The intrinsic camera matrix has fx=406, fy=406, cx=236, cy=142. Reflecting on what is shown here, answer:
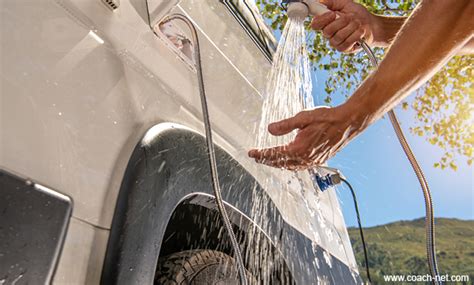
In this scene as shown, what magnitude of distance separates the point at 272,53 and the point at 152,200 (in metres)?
1.32

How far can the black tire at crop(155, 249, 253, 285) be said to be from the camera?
123 centimetres

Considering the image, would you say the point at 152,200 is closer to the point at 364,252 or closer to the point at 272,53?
the point at 272,53

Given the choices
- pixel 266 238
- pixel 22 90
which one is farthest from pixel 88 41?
pixel 266 238

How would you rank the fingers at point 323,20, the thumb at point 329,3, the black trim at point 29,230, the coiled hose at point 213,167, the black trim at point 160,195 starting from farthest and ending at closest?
the thumb at point 329,3
the fingers at point 323,20
the coiled hose at point 213,167
the black trim at point 160,195
the black trim at point 29,230

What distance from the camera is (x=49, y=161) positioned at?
771mm

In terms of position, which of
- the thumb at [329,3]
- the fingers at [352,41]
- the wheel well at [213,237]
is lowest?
the wheel well at [213,237]

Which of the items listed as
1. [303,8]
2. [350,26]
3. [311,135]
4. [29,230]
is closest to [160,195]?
[29,230]

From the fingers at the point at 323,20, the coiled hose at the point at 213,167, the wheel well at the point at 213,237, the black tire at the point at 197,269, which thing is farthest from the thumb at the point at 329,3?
the black tire at the point at 197,269

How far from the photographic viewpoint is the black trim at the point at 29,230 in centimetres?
64

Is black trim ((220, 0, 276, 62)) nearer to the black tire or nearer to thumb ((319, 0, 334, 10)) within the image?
thumb ((319, 0, 334, 10))

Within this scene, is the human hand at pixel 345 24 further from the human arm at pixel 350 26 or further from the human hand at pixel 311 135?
the human hand at pixel 311 135

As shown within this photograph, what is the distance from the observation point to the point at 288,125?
53.4 inches

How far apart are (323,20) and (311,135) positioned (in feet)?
2.33

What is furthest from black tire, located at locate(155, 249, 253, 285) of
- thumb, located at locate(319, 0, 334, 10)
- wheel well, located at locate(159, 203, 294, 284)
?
thumb, located at locate(319, 0, 334, 10)
